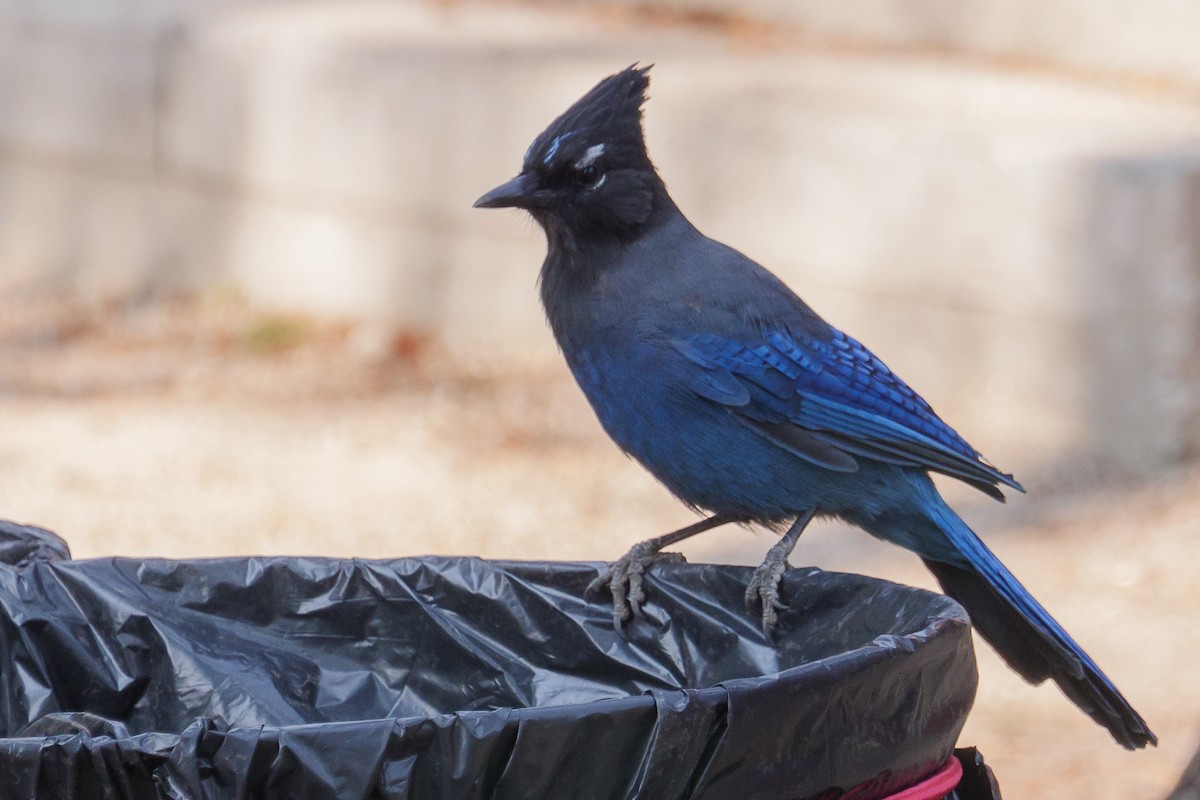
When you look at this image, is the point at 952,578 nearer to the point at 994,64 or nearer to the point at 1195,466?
the point at 1195,466

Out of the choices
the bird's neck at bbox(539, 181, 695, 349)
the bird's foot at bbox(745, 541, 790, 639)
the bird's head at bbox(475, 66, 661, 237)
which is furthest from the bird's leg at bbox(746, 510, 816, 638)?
the bird's head at bbox(475, 66, 661, 237)

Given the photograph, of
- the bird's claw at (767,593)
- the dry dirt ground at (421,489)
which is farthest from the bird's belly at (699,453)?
the dry dirt ground at (421,489)

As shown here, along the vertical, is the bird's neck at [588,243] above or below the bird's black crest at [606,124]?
below

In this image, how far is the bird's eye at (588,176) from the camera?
9.50 ft

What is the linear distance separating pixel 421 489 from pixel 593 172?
115 inches

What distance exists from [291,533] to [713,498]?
2818 millimetres

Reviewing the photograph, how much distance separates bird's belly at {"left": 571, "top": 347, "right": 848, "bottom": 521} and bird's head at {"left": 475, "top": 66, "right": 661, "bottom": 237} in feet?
0.95

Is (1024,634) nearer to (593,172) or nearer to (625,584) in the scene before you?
(625,584)

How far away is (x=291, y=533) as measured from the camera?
532 centimetres

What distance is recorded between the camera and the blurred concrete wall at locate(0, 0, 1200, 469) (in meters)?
5.25

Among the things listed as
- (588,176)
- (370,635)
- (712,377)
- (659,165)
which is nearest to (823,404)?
(712,377)

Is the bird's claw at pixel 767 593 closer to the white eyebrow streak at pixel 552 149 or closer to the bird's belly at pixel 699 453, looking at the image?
the bird's belly at pixel 699 453

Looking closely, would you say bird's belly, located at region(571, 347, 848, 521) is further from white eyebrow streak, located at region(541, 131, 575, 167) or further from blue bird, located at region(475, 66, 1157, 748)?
white eyebrow streak, located at region(541, 131, 575, 167)

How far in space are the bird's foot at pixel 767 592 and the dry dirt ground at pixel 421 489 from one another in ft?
5.73
